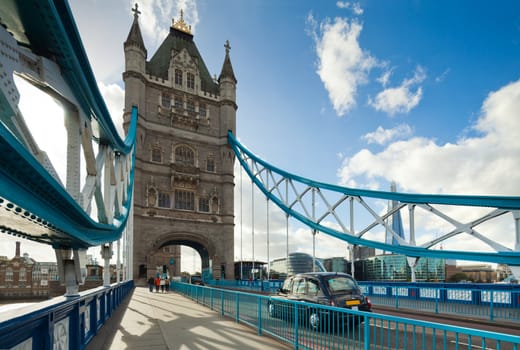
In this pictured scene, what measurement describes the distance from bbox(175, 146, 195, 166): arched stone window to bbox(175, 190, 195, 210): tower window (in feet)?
11.3

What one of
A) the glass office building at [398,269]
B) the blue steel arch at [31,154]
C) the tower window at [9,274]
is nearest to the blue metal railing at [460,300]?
the blue steel arch at [31,154]

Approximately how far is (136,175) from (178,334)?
97.2ft

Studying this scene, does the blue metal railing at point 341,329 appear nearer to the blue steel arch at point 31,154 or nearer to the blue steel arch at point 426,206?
the blue steel arch at point 31,154

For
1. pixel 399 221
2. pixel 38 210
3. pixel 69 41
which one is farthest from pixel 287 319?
pixel 399 221

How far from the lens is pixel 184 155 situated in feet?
131

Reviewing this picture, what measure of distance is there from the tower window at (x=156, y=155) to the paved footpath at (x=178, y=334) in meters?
28.0

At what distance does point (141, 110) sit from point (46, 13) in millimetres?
35120

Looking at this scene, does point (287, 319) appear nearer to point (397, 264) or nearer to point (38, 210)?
point (38, 210)

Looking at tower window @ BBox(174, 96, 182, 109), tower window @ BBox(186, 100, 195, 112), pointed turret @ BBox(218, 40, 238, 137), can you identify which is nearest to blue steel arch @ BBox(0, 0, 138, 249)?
tower window @ BBox(174, 96, 182, 109)

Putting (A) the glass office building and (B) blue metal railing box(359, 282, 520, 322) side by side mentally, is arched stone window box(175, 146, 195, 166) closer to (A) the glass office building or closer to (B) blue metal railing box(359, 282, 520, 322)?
(B) blue metal railing box(359, 282, 520, 322)

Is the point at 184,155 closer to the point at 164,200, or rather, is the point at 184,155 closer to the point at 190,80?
the point at 164,200

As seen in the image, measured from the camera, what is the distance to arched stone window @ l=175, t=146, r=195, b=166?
3956 centimetres

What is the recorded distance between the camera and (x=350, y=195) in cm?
2438

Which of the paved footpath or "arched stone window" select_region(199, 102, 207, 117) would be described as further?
→ "arched stone window" select_region(199, 102, 207, 117)
